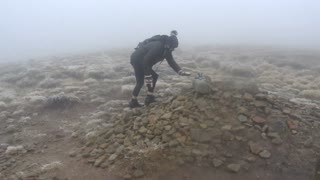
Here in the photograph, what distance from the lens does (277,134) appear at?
9.82 m

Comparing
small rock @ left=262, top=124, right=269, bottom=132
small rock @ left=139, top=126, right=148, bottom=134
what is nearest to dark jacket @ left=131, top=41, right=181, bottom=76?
small rock @ left=139, top=126, right=148, bottom=134

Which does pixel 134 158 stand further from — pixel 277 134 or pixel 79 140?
pixel 277 134

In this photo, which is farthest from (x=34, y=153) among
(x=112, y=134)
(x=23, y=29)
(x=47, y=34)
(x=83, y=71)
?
(x=23, y=29)

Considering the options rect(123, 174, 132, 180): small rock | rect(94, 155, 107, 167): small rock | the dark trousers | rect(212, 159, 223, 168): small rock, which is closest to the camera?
rect(123, 174, 132, 180): small rock

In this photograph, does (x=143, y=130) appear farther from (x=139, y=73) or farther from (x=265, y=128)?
(x=265, y=128)

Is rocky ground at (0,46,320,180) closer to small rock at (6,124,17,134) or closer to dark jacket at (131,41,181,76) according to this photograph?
small rock at (6,124,17,134)

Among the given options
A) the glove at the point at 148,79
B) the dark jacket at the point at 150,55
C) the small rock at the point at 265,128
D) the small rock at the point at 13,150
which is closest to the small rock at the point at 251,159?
the small rock at the point at 265,128

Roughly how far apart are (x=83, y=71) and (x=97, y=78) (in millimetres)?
2274

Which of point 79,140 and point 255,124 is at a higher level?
point 255,124

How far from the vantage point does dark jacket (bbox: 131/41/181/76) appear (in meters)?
11.8

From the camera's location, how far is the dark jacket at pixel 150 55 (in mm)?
11789

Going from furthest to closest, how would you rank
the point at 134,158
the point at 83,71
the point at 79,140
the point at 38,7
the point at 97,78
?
the point at 38,7
the point at 83,71
the point at 97,78
the point at 79,140
the point at 134,158

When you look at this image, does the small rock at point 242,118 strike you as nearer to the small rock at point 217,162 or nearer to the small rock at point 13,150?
the small rock at point 217,162

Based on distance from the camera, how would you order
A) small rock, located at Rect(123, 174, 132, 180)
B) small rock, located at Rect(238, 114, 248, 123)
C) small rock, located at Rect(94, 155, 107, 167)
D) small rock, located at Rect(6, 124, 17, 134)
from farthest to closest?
small rock, located at Rect(6, 124, 17, 134) < small rock, located at Rect(238, 114, 248, 123) < small rock, located at Rect(94, 155, 107, 167) < small rock, located at Rect(123, 174, 132, 180)
